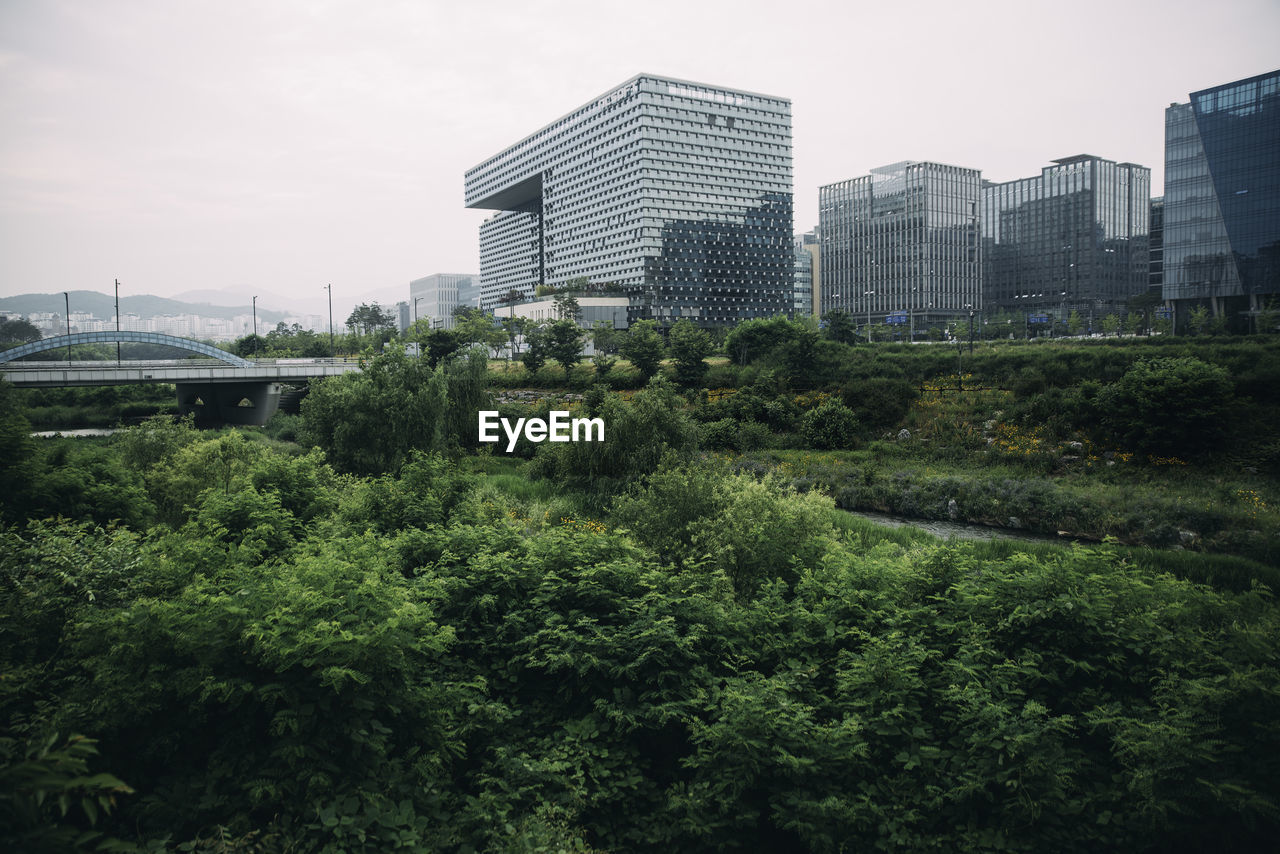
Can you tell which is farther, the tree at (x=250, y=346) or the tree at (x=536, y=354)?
the tree at (x=250, y=346)

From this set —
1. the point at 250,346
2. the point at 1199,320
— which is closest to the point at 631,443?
the point at 1199,320

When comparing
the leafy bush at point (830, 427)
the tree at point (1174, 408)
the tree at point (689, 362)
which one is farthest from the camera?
the tree at point (689, 362)

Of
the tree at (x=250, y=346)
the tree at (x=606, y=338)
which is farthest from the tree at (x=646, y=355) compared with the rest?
the tree at (x=250, y=346)

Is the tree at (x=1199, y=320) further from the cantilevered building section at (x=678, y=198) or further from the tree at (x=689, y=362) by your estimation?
the cantilevered building section at (x=678, y=198)

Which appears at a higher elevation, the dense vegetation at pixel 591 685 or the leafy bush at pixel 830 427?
the leafy bush at pixel 830 427

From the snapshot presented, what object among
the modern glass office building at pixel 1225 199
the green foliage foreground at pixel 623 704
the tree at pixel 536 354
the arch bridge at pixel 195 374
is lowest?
the green foliage foreground at pixel 623 704

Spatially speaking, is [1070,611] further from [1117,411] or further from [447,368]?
[447,368]

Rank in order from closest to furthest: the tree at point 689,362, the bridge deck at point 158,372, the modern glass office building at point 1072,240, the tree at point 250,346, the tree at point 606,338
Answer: the bridge deck at point 158,372 < the tree at point 689,362 < the tree at point 606,338 < the tree at point 250,346 < the modern glass office building at point 1072,240
